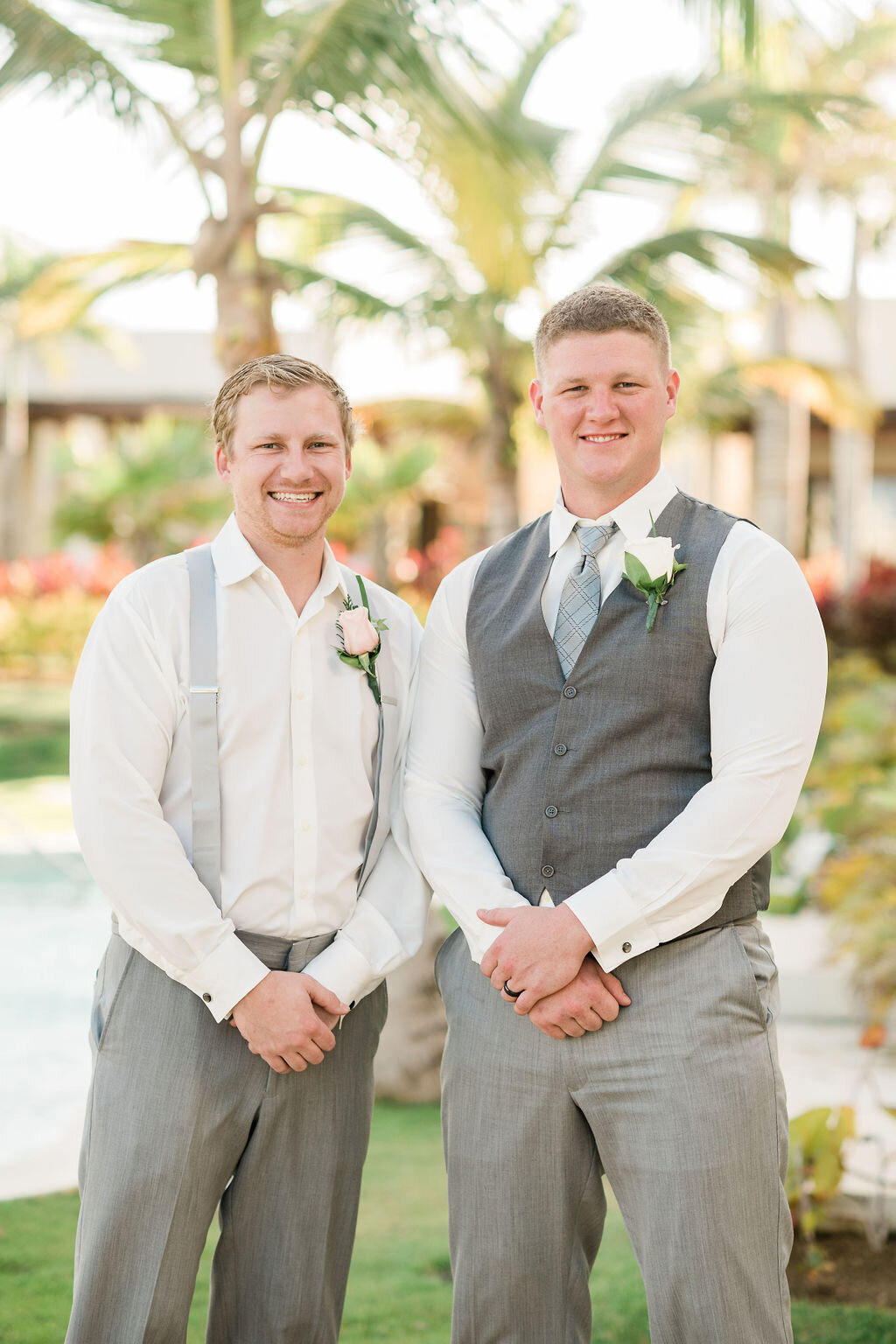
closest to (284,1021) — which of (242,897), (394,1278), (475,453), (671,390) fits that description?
(242,897)

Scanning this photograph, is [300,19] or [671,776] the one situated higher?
[300,19]

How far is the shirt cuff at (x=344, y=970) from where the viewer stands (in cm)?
239

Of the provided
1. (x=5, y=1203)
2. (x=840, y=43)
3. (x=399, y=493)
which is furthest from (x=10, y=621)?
(x=5, y=1203)

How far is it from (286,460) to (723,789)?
0.99m

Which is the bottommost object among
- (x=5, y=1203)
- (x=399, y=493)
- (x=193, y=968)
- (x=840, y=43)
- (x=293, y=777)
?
(x=5, y=1203)

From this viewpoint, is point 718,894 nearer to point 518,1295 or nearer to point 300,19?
point 518,1295

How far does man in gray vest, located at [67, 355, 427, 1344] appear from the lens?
230cm

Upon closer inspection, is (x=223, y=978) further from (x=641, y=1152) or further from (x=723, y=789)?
(x=723, y=789)

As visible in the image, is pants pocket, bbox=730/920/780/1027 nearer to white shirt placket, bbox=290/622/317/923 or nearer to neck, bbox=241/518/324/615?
white shirt placket, bbox=290/622/317/923

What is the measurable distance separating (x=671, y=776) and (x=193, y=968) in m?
0.89

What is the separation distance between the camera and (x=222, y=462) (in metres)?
2.59

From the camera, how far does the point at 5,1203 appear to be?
402 cm

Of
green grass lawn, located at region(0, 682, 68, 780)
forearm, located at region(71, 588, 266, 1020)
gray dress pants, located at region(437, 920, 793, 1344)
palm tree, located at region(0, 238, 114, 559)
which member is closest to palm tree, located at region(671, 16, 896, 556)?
green grass lawn, located at region(0, 682, 68, 780)

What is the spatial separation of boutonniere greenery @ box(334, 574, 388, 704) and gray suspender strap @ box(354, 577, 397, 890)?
0.06 m
